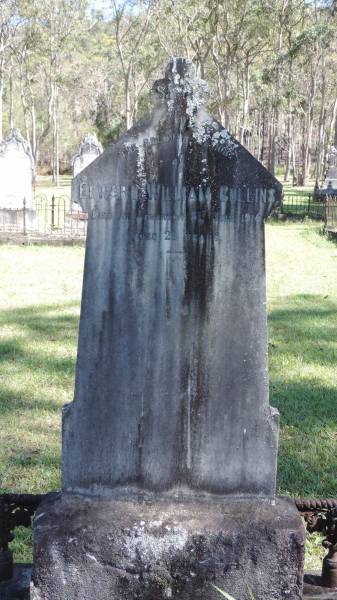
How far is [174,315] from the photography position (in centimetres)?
304

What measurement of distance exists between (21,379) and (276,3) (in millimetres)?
34346

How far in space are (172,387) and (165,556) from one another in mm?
712

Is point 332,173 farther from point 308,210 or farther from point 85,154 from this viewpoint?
point 85,154

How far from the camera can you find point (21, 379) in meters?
6.65

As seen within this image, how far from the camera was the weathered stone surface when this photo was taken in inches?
117

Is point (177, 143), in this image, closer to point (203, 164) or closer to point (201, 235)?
point (203, 164)

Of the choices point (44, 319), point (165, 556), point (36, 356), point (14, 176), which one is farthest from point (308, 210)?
point (165, 556)

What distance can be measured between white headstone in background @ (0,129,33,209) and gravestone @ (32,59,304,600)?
16.6 meters

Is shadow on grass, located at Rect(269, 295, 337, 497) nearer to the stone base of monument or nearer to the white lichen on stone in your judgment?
the stone base of monument

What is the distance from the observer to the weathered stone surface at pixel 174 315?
9.78 ft

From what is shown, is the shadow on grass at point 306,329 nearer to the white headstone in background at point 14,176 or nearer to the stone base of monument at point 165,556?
the stone base of monument at point 165,556

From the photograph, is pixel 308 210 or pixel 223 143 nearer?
pixel 223 143

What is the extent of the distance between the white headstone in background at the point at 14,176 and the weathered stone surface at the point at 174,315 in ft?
54.4

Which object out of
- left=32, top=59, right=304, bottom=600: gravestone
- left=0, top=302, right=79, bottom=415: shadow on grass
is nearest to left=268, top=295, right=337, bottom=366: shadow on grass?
left=0, top=302, right=79, bottom=415: shadow on grass
